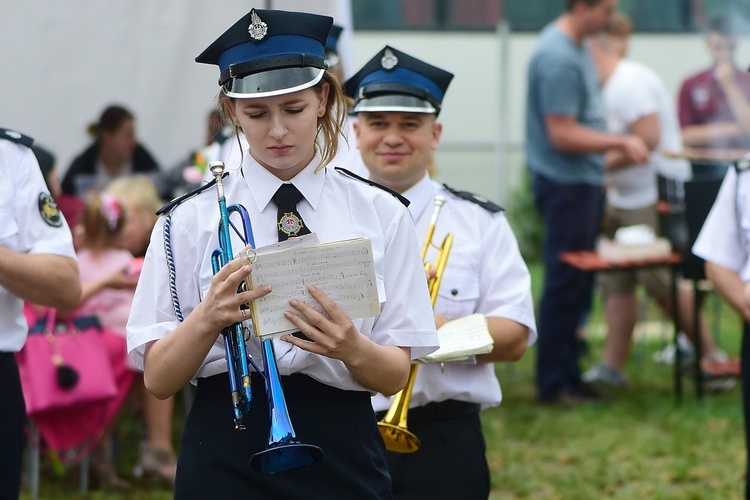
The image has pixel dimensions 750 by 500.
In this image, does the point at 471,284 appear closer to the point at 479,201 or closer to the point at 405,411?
the point at 479,201

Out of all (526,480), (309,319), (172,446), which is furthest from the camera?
(172,446)

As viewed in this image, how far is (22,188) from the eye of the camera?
3174 mm

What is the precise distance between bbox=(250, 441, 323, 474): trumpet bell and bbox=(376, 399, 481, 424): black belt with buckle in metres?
0.96

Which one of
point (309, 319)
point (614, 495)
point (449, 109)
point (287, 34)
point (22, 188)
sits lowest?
point (614, 495)

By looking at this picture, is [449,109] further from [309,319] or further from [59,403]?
[309,319]

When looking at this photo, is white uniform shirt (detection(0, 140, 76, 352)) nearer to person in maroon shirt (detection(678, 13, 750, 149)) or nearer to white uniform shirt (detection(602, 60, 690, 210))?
white uniform shirt (detection(602, 60, 690, 210))

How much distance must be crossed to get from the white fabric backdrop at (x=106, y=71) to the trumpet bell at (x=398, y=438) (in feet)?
10.4

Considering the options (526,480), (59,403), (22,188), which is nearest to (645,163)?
(526,480)

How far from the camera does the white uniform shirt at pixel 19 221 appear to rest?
10.3ft

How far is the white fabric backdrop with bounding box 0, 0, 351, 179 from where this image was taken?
21.8ft

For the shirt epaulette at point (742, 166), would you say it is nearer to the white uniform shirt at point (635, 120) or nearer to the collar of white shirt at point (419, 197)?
the collar of white shirt at point (419, 197)

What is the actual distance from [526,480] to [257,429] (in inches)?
135

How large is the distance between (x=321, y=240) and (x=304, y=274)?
0.71ft

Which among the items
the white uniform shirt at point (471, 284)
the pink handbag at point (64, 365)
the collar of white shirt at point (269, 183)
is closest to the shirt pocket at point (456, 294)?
the white uniform shirt at point (471, 284)
